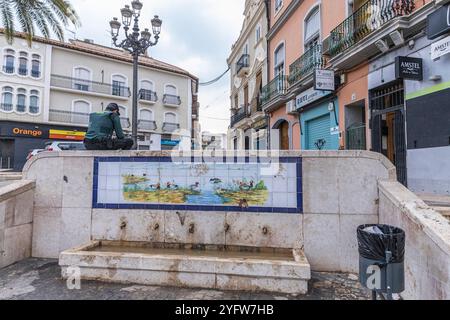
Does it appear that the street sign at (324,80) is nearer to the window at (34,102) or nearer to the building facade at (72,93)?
the building facade at (72,93)

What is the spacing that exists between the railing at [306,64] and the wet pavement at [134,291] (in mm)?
9314

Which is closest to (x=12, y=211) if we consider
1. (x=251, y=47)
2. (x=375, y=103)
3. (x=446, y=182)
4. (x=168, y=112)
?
(x=446, y=182)

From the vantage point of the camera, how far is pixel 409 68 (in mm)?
6977

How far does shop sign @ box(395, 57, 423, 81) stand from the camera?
6918mm

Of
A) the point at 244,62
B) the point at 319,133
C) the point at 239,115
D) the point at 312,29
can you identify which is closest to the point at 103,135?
the point at 319,133

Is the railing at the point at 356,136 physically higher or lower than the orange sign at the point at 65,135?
lower

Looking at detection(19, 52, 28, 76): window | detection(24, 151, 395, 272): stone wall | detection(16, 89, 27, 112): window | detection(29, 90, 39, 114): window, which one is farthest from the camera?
detection(29, 90, 39, 114): window

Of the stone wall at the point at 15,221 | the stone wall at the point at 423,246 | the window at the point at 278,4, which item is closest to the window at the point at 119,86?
the window at the point at 278,4

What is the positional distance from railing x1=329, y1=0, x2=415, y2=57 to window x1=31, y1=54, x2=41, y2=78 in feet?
86.1

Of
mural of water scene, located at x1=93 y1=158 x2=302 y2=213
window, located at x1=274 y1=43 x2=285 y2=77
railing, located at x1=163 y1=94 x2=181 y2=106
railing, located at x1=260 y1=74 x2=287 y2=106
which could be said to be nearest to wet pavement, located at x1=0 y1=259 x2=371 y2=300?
mural of water scene, located at x1=93 y1=158 x2=302 y2=213

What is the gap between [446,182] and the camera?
628cm

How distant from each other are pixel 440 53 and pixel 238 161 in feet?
17.7

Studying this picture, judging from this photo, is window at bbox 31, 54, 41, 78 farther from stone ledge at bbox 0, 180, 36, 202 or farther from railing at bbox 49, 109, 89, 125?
stone ledge at bbox 0, 180, 36, 202

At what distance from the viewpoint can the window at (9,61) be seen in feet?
79.7
